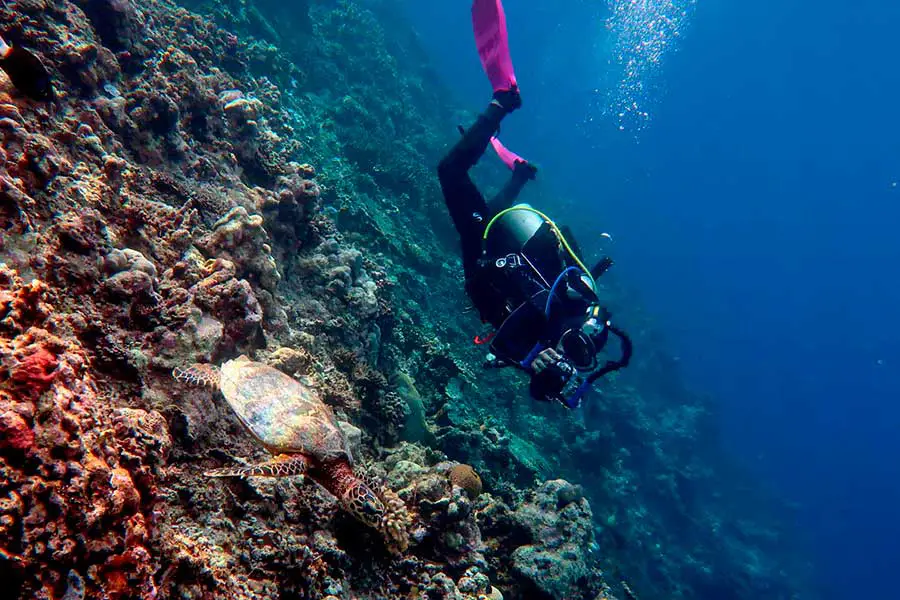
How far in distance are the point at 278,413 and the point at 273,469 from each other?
33 centimetres

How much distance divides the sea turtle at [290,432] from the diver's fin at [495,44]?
20.1 feet

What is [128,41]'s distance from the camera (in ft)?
17.5

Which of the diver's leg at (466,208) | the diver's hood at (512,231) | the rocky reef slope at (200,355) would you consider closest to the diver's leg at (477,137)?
the diver's leg at (466,208)

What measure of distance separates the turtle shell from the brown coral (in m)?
2.29

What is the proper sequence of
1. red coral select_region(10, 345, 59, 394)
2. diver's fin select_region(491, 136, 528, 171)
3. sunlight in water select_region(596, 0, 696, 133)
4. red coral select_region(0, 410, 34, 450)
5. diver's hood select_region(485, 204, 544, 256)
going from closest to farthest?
red coral select_region(0, 410, 34, 450), red coral select_region(10, 345, 59, 394), diver's hood select_region(485, 204, 544, 256), diver's fin select_region(491, 136, 528, 171), sunlight in water select_region(596, 0, 696, 133)

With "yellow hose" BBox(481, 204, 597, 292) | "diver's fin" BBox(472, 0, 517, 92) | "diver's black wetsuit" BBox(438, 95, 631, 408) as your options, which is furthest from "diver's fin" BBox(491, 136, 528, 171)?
"yellow hose" BBox(481, 204, 597, 292)

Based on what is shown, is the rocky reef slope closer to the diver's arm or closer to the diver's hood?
the diver's arm

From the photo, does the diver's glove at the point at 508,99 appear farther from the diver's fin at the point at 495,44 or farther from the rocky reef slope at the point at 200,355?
the rocky reef slope at the point at 200,355

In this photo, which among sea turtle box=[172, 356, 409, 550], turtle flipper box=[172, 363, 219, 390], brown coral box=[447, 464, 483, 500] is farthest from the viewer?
brown coral box=[447, 464, 483, 500]

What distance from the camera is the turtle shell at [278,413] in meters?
2.44

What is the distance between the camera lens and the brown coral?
4.71m

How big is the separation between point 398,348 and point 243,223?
4.28 meters

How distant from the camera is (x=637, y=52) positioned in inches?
2842

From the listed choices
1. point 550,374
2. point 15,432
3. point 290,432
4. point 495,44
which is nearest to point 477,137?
point 495,44
